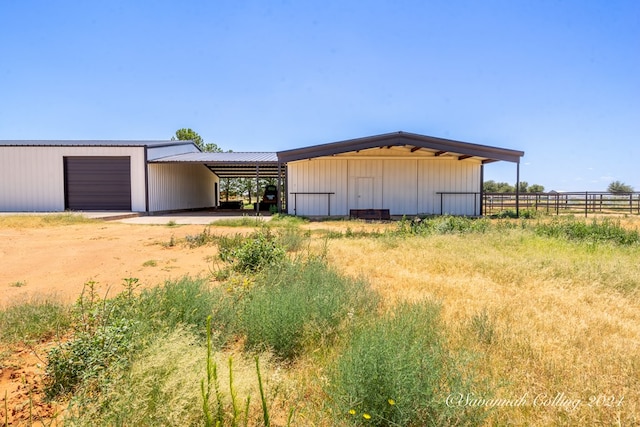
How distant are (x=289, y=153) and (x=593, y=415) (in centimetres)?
1576

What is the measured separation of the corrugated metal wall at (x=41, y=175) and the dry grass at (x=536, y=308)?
16.0 meters

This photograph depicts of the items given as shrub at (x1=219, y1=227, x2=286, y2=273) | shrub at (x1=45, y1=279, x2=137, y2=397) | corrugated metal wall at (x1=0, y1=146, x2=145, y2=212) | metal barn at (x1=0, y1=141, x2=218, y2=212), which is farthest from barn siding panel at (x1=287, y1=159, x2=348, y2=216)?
shrub at (x1=45, y1=279, x2=137, y2=397)

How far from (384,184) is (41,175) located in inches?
727

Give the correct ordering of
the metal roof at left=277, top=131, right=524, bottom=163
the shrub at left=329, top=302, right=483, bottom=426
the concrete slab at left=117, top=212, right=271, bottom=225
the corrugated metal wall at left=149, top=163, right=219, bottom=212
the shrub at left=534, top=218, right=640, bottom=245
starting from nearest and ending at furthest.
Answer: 1. the shrub at left=329, top=302, right=483, bottom=426
2. the shrub at left=534, top=218, right=640, bottom=245
3. the concrete slab at left=117, top=212, right=271, bottom=225
4. the metal roof at left=277, top=131, right=524, bottom=163
5. the corrugated metal wall at left=149, top=163, right=219, bottom=212

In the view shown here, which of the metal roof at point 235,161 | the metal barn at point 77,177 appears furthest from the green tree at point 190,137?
the metal barn at point 77,177

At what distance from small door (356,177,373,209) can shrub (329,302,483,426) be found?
16.4 metres

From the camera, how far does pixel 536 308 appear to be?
4211mm

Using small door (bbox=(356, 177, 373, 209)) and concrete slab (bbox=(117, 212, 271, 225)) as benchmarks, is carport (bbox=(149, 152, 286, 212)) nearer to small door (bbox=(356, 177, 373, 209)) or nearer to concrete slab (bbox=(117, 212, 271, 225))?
concrete slab (bbox=(117, 212, 271, 225))

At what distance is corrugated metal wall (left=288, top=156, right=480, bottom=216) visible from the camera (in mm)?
18750

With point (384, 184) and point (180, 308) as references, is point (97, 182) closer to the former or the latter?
point (384, 184)

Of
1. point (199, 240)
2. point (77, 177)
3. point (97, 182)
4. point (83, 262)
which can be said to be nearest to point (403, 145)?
point (199, 240)

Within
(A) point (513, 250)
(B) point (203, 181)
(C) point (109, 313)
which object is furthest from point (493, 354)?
(B) point (203, 181)

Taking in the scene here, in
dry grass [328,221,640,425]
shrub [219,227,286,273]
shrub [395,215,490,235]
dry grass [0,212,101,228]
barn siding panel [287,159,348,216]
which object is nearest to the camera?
dry grass [328,221,640,425]

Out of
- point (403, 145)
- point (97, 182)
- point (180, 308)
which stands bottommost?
point (180, 308)
